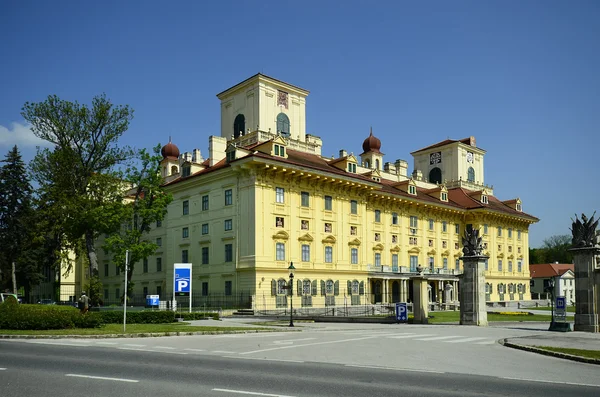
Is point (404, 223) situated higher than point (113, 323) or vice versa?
point (404, 223)

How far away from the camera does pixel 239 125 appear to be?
2603 inches

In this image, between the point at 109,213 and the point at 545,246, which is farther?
the point at 545,246

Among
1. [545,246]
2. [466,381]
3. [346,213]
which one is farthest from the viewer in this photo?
[545,246]

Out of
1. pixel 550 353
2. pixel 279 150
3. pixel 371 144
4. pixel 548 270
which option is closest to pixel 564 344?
pixel 550 353

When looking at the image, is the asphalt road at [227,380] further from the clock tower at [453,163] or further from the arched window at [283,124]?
the clock tower at [453,163]

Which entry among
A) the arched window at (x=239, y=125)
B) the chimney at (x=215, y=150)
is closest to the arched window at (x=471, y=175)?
the arched window at (x=239, y=125)

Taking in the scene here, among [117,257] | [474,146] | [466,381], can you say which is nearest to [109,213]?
[117,257]

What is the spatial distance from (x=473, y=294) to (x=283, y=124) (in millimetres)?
36915

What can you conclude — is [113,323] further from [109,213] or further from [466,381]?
[466,381]

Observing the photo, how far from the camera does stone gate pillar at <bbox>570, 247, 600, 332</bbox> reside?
2836 centimetres

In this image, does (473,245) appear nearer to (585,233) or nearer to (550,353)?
(585,233)

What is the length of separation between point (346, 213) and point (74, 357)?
4607 centimetres

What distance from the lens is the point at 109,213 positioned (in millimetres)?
45812

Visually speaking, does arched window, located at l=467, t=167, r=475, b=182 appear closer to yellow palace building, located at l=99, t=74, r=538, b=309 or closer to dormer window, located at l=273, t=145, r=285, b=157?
yellow palace building, located at l=99, t=74, r=538, b=309
